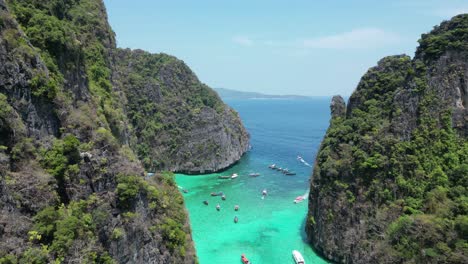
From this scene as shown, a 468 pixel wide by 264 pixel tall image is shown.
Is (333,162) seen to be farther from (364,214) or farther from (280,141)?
(280,141)

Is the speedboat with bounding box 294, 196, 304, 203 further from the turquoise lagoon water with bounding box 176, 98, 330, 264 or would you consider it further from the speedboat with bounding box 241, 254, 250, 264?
the speedboat with bounding box 241, 254, 250, 264

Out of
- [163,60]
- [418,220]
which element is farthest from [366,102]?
[163,60]

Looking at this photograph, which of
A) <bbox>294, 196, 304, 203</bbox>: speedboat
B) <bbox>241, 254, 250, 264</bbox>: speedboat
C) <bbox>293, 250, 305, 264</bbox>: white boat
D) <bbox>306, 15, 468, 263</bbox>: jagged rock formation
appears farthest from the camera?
<bbox>294, 196, 304, 203</bbox>: speedboat

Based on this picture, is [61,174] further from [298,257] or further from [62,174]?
[298,257]

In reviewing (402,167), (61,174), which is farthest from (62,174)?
(402,167)

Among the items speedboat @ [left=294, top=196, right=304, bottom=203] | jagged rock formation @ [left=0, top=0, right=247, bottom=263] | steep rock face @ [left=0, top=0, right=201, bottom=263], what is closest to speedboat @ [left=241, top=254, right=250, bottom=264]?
jagged rock formation @ [left=0, top=0, right=247, bottom=263]

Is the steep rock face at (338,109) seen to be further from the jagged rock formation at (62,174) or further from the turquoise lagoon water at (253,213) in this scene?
the jagged rock formation at (62,174)

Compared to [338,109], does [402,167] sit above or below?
below
